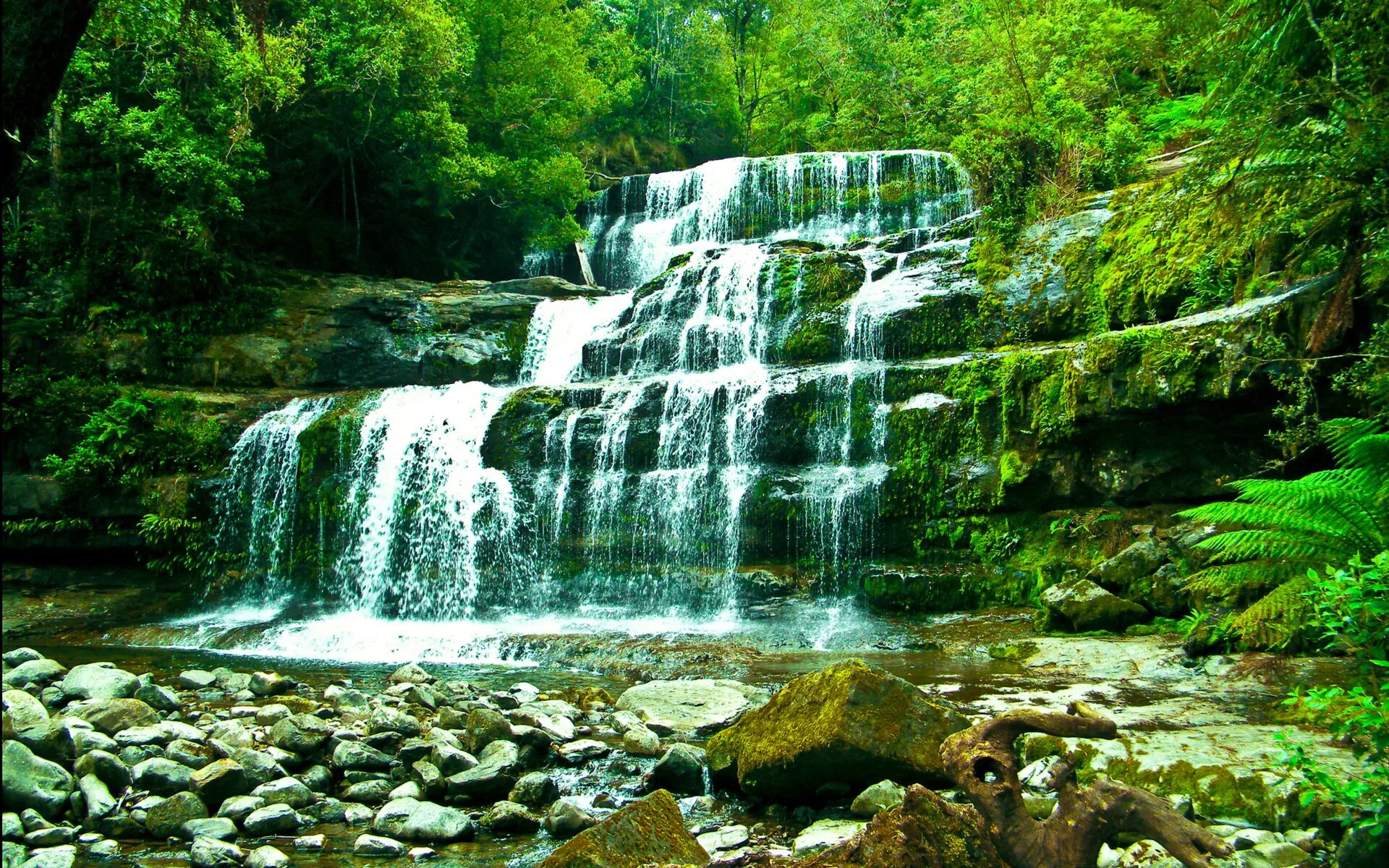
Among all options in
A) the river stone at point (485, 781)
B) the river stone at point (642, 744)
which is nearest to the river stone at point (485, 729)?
the river stone at point (485, 781)

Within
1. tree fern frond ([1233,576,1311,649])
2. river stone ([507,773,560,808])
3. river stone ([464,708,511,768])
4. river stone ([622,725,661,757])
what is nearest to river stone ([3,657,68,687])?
river stone ([464,708,511,768])

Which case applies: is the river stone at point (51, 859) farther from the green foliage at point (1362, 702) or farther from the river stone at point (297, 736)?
the green foliage at point (1362, 702)

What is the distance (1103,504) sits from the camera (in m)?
10.8

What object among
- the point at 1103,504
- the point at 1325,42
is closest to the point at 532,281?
the point at 1103,504

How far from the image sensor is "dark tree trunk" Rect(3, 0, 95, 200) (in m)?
2.37

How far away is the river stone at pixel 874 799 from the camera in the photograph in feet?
15.7

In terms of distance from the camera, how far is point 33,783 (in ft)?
15.9

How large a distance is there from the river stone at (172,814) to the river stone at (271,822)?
0.27 metres

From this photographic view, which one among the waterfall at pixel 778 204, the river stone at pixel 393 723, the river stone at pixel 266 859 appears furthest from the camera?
the waterfall at pixel 778 204

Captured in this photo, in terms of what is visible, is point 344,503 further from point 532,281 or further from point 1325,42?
point 1325,42

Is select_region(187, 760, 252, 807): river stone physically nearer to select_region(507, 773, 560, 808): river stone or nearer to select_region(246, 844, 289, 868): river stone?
select_region(246, 844, 289, 868): river stone

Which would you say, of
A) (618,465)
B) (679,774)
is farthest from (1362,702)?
(618,465)

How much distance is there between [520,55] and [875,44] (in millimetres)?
10594

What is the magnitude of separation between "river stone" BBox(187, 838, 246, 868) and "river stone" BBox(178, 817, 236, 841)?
0.19 metres
